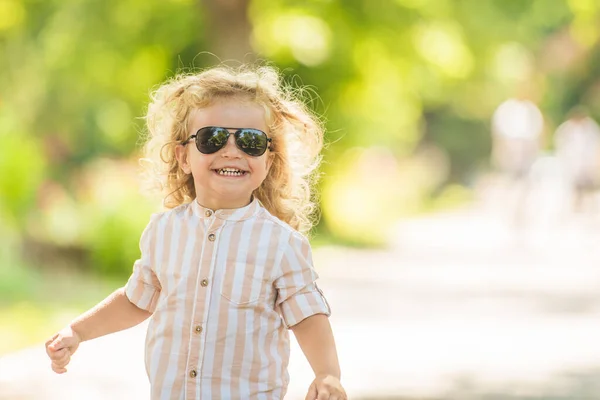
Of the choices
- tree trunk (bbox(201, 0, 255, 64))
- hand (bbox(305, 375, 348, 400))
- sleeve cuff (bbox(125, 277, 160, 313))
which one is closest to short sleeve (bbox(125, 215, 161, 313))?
sleeve cuff (bbox(125, 277, 160, 313))

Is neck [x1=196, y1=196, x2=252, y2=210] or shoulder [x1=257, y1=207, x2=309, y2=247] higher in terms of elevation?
neck [x1=196, y1=196, x2=252, y2=210]

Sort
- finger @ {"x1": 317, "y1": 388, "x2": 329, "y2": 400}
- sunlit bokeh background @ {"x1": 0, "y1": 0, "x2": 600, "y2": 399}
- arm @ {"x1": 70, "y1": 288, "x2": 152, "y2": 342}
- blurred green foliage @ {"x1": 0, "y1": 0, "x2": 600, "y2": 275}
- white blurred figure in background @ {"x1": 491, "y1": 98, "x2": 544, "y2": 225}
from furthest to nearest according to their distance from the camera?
white blurred figure in background @ {"x1": 491, "y1": 98, "x2": 544, "y2": 225} → blurred green foliage @ {"x1": 0, "y1": 0, "x2": 600, "y2": 275} → sunlit bokeh background @ {"x1": 0, "y1": 0, "x2": 600, "y2": 399} → arm @ {"x1": 70, "y1": 288, "x2": 152, "y2": 342} → finger @ {"x1": 317, "y1": 388, "x2": 329, "y2": 400}

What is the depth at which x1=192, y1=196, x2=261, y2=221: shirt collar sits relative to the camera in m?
3.33

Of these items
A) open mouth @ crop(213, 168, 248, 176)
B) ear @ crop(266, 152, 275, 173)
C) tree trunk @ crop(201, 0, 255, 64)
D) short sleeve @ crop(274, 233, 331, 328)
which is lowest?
short sleeve @ crop(274, 233, 331, 328)

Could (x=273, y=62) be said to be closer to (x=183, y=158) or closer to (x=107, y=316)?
(x=183, y=158)

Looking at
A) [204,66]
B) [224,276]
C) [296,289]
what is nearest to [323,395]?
[296,289]

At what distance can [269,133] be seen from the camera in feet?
11.4

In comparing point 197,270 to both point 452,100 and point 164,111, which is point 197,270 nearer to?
point 164,111

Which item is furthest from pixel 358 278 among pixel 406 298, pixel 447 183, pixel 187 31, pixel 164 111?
pixel 447 183

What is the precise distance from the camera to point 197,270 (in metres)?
3.25

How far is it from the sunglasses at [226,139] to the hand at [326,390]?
0.68 metres

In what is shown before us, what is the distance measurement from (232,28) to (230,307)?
32.2 ft

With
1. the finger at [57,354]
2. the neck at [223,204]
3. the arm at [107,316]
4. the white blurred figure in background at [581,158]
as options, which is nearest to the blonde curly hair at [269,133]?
the neck at [223,204]

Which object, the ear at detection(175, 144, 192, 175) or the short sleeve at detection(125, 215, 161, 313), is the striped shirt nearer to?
the short sleeve at detection(125, 215, 161, 313)
